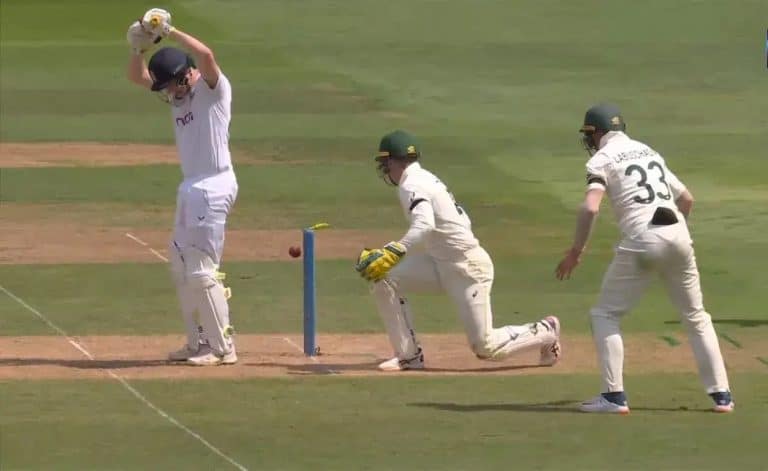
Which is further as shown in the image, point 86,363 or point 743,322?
point 743,322

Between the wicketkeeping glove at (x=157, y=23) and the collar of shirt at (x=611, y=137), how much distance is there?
9.47 ft

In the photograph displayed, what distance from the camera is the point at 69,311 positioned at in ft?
50.5

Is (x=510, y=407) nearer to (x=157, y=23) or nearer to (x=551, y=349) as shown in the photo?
(x=551, y=349)

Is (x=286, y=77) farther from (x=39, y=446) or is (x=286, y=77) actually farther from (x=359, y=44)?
(x=39, y=446)

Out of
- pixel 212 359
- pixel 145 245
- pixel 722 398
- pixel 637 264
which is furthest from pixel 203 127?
pixel 145 245

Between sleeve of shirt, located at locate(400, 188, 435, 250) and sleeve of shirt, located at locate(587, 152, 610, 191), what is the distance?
1.33 metres

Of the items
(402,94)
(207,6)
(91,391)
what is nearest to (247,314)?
(91,391)

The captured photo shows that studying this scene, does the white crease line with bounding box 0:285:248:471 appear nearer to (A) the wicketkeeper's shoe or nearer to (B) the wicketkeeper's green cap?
(A) the wicketkeeper's shoe

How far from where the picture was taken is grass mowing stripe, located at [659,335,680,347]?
554 inches

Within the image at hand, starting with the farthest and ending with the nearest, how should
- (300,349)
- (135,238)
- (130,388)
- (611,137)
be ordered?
(135,238) < (300,349) < (130,388) < (611,137)

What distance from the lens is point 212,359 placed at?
43.0ft

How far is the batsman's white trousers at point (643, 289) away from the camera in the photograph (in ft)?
37.7

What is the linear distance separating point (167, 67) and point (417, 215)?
1.92 metres

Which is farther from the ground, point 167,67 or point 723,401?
point 167,67
